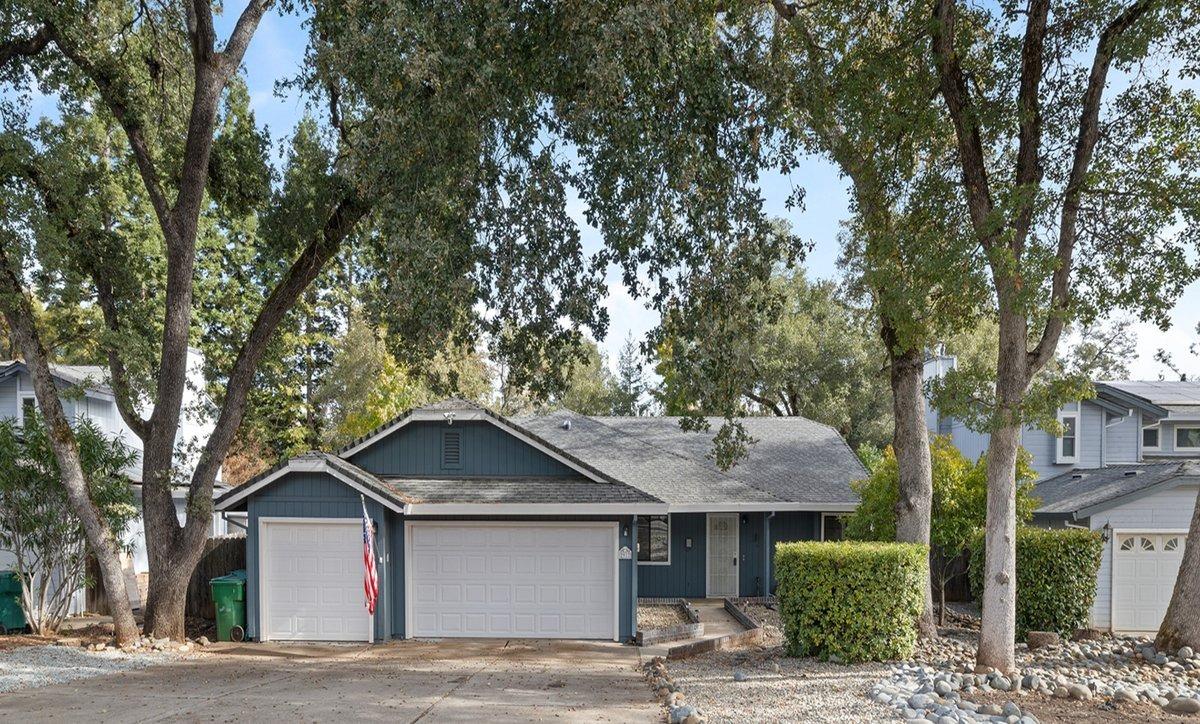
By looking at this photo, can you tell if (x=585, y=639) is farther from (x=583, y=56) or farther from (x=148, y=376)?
(x=583, y=56)

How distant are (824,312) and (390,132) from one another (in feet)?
80.8

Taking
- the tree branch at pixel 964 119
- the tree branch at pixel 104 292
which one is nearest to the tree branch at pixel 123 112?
the tree branch at pixel 104 292

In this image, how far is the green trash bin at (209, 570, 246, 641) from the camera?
44.4 feet

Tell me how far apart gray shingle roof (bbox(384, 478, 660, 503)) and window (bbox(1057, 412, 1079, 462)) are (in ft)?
47.4

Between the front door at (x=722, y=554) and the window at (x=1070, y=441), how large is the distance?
10.2 meters

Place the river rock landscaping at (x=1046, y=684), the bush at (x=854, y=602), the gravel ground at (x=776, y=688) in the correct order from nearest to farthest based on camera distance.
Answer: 1. the gravel ground at (x=776, y=688)
2. the river rock landscaping at (x=1046, y=684)
3. the bush at (x=854, y=602)

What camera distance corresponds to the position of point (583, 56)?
8008 mm

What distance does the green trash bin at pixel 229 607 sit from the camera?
13547 mm

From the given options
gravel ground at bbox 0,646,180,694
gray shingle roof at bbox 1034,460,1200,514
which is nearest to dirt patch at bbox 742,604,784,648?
gray shingle roof at bbox 1034,460,1200,514

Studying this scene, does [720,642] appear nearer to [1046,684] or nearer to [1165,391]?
[1046,684]

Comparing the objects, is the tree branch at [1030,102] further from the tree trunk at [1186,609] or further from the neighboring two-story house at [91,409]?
the neighboring two-story house at [91,409]

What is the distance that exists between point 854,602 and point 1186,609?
4.99 metres

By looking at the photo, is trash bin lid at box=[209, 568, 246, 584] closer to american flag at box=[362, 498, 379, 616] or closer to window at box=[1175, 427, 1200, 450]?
american flag at box=[362, 498, 379, 616]

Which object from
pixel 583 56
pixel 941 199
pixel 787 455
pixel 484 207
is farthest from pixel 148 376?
pixel 787 455
